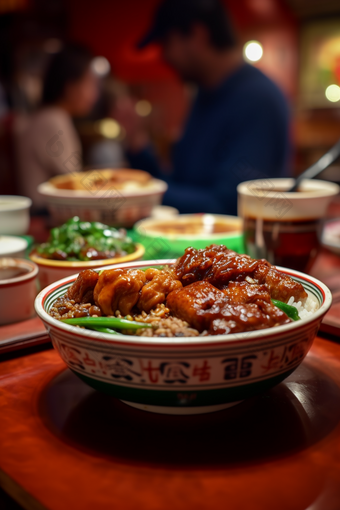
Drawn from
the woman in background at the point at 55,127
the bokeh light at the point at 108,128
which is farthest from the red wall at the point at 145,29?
the woman in background at the point at 55,127

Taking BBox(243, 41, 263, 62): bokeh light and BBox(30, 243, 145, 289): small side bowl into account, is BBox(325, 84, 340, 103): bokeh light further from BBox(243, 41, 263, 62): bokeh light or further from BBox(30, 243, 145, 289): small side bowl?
BBox(30, 243, 145, 289): small side bowl

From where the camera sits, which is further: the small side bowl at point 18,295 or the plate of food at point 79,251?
the plate of food at point 79,251

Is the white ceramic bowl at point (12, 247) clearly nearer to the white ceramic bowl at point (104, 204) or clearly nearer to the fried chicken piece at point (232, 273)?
the white ceramic bowl at point (104, 204)

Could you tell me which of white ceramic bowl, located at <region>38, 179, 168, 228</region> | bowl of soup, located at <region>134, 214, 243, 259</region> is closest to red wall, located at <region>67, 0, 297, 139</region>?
white ceramic bowl, located at <region>38, 179, 168, 228</region>

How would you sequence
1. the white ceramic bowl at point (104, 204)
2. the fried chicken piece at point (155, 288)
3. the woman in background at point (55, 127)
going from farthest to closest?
the woman in background at point (55, 127) → the white ceramic bowl at point (104, 204) → the fried chicken piece at point (155, 288)

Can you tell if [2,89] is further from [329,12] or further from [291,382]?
[291,382]

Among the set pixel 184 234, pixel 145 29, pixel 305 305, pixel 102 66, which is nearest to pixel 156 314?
pixel 305 305

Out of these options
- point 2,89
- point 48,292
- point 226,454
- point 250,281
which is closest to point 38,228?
point 48,292
